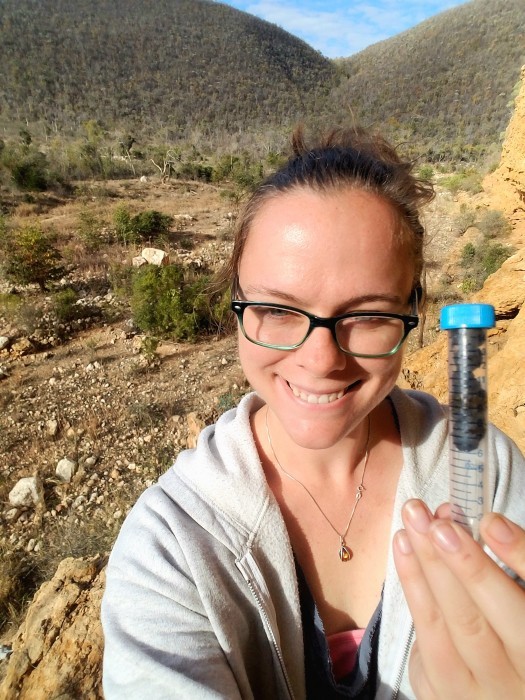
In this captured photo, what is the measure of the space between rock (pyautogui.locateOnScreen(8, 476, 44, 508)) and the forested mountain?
70.5 feet

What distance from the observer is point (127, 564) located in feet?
2.67

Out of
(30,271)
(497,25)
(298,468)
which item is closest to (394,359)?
(298,468)

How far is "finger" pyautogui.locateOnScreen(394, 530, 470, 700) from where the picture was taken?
0.59 metres

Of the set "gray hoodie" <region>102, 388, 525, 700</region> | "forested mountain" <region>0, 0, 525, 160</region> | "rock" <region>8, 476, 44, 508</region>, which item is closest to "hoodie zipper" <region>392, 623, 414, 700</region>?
"gray hoodie" <region>102, 388, 525, 700</region>

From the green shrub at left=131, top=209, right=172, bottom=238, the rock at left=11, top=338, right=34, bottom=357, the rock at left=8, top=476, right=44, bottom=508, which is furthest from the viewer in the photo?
the green shrub at left=131, top=209, right=172, bottom=238

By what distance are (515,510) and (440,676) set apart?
0.58 m

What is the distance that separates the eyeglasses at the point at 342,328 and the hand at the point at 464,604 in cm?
39

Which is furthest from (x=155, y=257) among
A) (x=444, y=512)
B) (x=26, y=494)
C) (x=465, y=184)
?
(x=465, y=184)

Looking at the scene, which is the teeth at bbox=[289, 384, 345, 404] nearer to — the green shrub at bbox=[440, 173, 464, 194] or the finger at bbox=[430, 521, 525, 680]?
the finger at bbox=[430, 521, 525, 680]

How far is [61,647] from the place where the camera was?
149 cm

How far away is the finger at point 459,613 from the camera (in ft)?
1.79

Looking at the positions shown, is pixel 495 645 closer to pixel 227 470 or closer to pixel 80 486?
pixel 227 470

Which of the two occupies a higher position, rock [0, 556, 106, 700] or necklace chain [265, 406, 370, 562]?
necklace chain [265, 406, 370, 562]

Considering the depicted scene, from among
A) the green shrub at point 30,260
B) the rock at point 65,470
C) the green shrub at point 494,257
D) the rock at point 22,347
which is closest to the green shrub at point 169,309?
the rock at point 22,347
